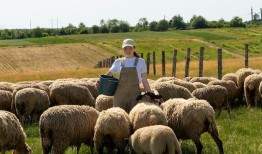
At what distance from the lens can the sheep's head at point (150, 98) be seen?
33.1 feet

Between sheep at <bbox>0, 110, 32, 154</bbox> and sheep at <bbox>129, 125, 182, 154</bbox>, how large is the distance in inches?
101

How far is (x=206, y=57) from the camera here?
67.2 metres

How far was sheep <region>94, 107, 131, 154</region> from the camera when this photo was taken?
29.6 ft

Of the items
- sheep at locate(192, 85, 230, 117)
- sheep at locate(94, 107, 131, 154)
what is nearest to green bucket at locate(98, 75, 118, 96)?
sheep at locate(94, 107, 131, 154)

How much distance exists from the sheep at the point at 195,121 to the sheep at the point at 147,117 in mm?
599

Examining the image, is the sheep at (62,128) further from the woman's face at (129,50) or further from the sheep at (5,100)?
the sheep at (5,100)

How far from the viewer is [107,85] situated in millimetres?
10352

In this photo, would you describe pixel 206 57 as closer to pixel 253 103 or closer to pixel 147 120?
pixel 253 103

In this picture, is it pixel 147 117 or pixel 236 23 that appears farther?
pixel 236 23

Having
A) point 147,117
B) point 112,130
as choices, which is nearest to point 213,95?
point 147,117

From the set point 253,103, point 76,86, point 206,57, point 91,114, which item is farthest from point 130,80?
point 206,57

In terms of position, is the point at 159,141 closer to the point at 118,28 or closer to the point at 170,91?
the point at 170,91

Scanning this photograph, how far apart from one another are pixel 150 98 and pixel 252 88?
7196 mm

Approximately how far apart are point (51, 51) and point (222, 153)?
66.6 m
